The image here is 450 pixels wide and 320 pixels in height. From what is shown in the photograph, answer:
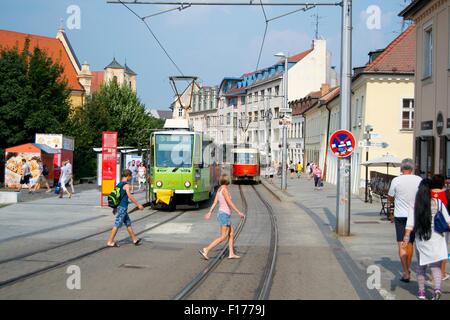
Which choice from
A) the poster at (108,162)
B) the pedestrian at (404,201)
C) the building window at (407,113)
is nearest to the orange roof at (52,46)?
the building window at (407,113)

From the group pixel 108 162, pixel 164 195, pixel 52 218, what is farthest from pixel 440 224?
pixel 108 162

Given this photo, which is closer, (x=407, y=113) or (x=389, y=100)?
(x=389, y=100)

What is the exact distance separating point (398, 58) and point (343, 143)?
71.0ft

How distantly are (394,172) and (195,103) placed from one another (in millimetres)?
92294

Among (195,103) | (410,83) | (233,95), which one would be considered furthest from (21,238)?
(195,103)

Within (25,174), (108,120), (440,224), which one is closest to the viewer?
(440,224)

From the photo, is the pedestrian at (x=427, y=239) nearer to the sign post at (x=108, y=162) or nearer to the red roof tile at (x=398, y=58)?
the sign post at (x=108, y=162)

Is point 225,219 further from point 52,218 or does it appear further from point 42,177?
point 42,177

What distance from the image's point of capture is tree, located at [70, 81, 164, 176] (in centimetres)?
5228

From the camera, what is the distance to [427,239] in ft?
28.5

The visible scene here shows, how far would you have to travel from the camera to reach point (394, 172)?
1464 inches

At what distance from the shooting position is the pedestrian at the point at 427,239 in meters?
8.59

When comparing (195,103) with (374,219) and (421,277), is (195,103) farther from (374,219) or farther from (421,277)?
(421,277)
